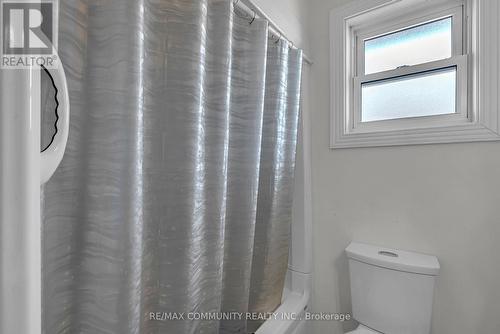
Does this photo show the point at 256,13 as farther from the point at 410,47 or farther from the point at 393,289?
→ the point at 393,289

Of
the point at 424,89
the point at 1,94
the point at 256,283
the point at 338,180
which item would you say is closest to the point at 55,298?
the point at 1,94

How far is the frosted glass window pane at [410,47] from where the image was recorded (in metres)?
1.23

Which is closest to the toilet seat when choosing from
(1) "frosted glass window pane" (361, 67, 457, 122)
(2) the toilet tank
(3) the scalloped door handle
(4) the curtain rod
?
(2) the toilet tank

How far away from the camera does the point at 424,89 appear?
1.27 m

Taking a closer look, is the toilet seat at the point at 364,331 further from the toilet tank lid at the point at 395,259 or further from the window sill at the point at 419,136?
the window sill at the point at 419,136

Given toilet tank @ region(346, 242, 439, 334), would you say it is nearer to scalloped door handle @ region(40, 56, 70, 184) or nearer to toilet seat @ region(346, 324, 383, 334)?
toilet seat @ region(346, 324, 383, 334)

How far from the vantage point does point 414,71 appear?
128 centimetres

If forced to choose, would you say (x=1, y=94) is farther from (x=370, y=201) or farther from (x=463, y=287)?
(x=463, y=287)

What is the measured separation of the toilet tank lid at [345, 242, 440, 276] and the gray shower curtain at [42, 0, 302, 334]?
435 mm

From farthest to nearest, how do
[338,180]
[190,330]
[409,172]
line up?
[338,180], [409,172], [190,330]

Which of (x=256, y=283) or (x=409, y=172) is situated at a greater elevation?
(x=409, y=172)

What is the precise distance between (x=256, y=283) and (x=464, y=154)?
1132 millimetres

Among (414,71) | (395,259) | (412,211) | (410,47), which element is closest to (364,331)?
(395,259)

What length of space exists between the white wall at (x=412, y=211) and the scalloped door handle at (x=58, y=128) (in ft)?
4.39
